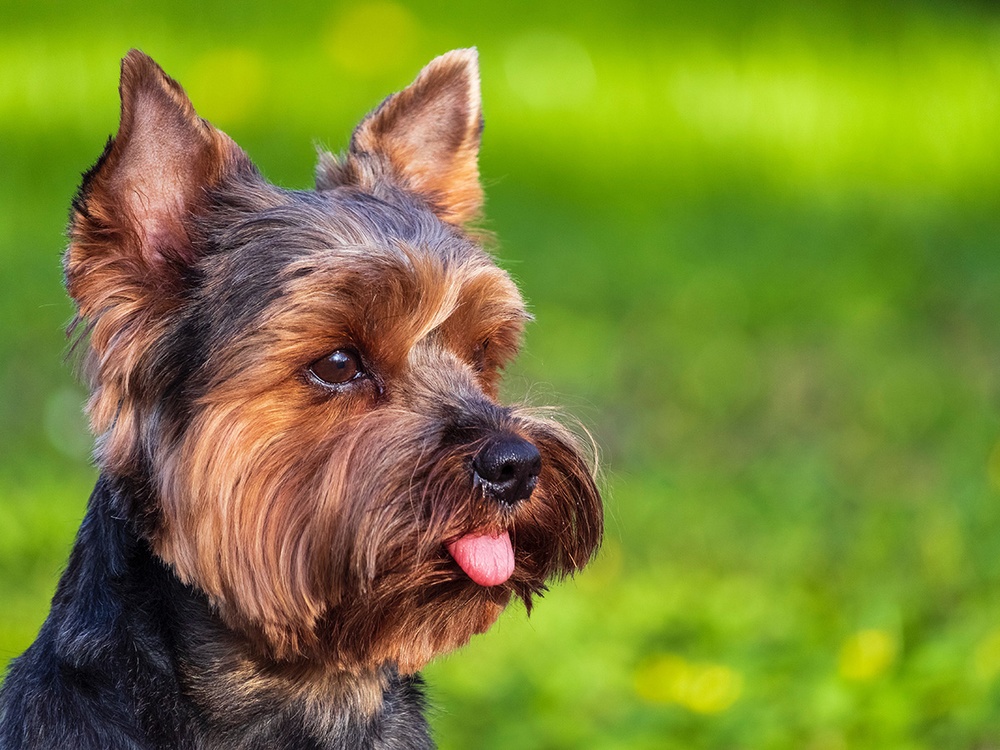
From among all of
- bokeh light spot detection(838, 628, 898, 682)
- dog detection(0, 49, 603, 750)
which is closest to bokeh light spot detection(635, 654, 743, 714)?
bokeh light spot detection(838, 628, 898, 682)

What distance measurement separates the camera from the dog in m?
3.42

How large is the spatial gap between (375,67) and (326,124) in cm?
130

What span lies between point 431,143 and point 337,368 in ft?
3.68

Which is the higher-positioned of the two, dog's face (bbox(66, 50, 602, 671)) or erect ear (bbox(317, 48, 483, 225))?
erect ear (bbox(317, 48, 483, 225))

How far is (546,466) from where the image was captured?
3588 millimetres

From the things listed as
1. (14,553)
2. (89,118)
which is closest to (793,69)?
(89,118)

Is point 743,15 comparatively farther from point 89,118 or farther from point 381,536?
point 381,536

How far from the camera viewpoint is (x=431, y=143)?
4410mm

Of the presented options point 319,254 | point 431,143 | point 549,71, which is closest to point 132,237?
point 319,254

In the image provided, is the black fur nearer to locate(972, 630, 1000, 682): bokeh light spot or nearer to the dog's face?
the dog's face

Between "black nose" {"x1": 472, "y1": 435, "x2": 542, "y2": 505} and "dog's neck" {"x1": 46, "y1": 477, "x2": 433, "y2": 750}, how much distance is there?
0.66 m

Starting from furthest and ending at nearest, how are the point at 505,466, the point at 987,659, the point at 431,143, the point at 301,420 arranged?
the point at 987,659
the point at 431,143
the point at 301,420
the point at 505,466

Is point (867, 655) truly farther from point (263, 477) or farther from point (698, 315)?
point (698, 315)

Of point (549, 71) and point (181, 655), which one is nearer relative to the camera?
point (181, 655)
